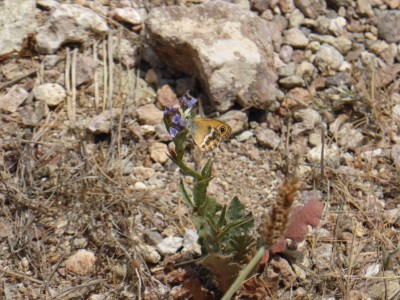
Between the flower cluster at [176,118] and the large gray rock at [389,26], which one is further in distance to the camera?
the large gray rock at [389,26]

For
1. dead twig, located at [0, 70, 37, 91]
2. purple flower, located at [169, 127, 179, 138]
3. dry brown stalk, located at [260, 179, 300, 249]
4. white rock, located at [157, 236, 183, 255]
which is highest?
dry brown stalk, located at [260, 179, 300, 249]

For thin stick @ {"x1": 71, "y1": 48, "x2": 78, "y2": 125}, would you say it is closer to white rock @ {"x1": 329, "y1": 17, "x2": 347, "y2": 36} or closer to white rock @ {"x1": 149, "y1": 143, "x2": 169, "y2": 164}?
white rock @ {"x1": 149, "y1": 143, "x2": 169, "y2": 164}

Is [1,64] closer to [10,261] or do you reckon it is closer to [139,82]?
[139,82]

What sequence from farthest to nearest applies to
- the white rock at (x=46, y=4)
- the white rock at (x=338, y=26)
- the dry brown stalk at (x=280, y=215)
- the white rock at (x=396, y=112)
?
the white rock at (x=338, y=26) < the white rock at (x=46, y=4) < the white rock at (x=396, y=112) < the dry brown stalk at (x=280, y=215)

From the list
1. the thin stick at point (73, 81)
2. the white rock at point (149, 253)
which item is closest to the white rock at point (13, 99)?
the thin stick at point (73, 81)

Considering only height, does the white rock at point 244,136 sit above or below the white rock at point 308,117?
below

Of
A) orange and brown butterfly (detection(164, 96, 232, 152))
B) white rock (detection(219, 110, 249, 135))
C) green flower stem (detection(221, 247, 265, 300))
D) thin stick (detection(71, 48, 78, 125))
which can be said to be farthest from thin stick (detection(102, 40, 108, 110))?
green flower stem (detection(221, 247, 265, 300))

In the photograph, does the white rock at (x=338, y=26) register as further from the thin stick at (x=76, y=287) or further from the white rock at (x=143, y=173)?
the thin stick at (x=76, y=287)

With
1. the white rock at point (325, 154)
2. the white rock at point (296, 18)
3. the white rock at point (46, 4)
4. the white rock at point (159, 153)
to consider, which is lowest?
the white rock at point (159, 153)
